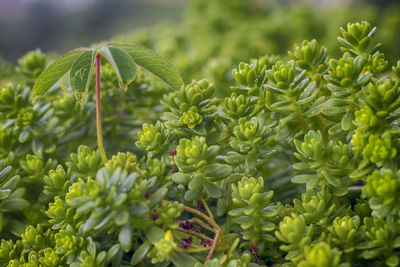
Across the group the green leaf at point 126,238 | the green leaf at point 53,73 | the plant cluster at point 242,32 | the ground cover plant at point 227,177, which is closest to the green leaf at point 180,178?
the ground cover plant at point 227,177

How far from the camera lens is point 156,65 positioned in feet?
2.76

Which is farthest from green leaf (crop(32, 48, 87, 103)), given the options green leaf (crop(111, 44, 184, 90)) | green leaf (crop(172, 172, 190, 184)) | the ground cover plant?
green leaf (crop(172, 172, 190, 184))

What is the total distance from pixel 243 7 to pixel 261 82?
184 cm

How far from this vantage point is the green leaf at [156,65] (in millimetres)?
833

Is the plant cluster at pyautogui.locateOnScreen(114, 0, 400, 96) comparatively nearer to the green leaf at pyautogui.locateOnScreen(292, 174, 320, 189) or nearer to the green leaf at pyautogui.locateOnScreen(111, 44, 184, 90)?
the green leaf at pyautogui.locateOnScreen(111, 44, 184, 90)

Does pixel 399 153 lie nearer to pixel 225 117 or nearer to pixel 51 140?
pixel 225 117

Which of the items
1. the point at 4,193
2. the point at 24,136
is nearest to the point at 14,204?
the point at 4,193

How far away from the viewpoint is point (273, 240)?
702mm

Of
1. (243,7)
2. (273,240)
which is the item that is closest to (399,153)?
(273,240)

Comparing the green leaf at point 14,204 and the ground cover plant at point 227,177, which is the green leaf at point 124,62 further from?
the green leaf at point 14,204

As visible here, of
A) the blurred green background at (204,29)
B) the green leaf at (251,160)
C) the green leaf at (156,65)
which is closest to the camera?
the green leaf at (251,160)

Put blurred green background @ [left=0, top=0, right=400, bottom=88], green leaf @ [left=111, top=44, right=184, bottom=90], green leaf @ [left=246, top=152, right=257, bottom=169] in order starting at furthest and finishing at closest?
blurred green background @ [left=0, top=0, right=400, bottom=88], green leaf @ [left=111, top=44, right=184, bottom=90], green leaf @ [left=246, top=152, right=257, bottom=169]

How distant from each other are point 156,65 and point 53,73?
0.73 feet

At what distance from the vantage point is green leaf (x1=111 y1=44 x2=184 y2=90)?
0.83 metres
